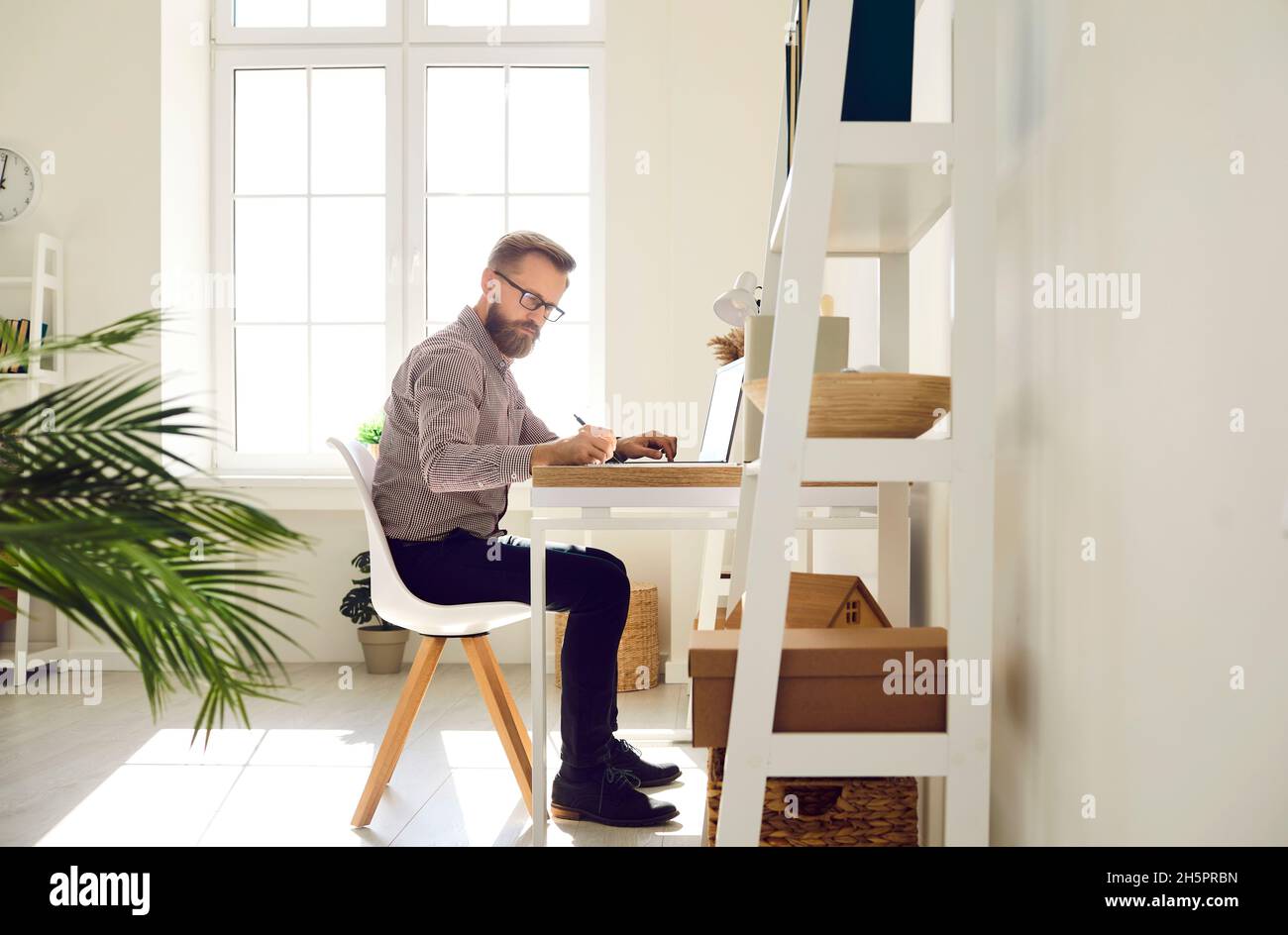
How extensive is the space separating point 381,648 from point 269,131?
2.25 m

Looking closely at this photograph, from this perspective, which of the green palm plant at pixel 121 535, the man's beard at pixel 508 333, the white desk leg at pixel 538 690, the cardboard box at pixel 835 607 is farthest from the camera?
the man's beard at pixel 508 333

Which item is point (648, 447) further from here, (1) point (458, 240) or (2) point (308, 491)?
(1) point (458, 240)

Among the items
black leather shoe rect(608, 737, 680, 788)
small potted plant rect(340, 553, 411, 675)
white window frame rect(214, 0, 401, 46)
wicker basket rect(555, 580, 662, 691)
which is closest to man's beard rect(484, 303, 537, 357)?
black leather shoe rect(608, 737, 680, 788)

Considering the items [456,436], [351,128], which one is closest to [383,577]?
[456,436]

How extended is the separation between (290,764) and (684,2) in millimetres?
3064

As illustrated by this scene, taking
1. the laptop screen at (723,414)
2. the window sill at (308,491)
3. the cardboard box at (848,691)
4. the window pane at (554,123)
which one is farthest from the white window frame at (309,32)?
the cardboard box at (848,691)

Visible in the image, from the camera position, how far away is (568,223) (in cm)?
425

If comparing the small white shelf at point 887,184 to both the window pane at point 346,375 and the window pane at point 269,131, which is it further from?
the window pane at point 269,131

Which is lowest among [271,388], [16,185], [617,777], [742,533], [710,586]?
[617,777]

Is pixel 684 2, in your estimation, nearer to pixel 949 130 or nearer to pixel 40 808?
pixel 949 130

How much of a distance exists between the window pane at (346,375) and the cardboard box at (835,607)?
3.04m

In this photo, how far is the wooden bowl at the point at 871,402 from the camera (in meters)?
1.24
